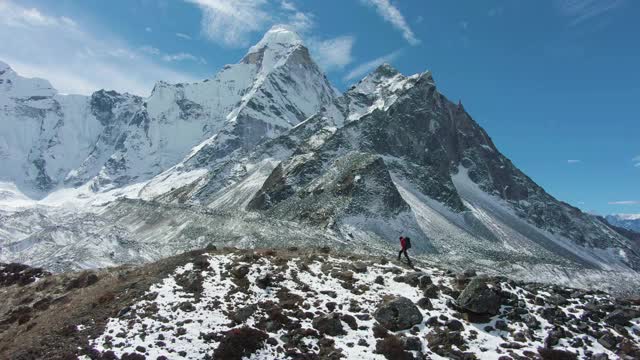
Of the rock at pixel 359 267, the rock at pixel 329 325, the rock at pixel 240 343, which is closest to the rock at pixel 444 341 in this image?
the rock at pixel 329 325

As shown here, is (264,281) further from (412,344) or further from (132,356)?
(412,344)

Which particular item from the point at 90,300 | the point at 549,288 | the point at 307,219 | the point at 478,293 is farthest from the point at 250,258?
the point at 307,219

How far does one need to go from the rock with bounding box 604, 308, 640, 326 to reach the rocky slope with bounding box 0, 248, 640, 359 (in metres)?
0.08

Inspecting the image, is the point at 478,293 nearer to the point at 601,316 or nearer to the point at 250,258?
the point at 601,316

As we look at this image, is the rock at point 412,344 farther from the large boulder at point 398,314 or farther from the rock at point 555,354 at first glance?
the rock at point 555,354

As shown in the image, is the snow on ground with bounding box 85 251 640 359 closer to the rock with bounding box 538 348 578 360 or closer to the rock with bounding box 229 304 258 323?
the rock with bounding box 229 304 258 323

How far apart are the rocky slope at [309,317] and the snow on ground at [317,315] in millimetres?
77

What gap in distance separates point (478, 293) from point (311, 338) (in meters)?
11.7

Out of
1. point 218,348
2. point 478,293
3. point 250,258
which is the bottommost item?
point 218,348

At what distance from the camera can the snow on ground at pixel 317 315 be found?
31.2 meters

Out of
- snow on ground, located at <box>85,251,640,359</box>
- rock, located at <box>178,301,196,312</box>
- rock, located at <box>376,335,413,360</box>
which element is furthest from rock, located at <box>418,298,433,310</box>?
rock, located at <box>178,301,196,312</box>

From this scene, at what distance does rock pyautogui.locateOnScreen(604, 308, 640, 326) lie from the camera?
35656mm

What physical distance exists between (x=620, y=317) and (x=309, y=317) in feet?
67.0

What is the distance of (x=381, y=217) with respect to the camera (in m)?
169
